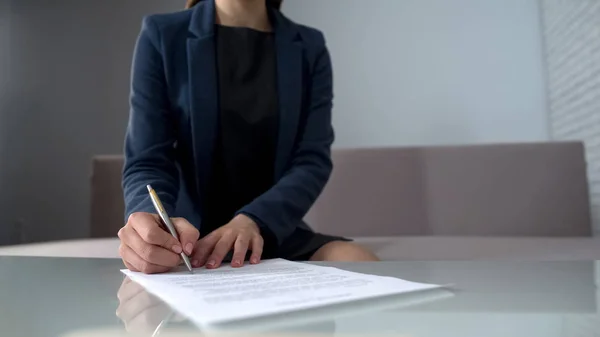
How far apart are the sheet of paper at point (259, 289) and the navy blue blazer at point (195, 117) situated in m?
0.37

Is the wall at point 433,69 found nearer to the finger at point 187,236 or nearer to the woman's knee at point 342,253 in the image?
the woman's knee at point 342,253

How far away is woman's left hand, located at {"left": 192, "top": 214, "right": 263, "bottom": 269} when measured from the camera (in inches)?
21.8

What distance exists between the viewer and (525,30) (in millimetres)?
2254

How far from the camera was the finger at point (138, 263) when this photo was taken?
493mm

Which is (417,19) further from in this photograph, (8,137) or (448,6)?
(8,137)

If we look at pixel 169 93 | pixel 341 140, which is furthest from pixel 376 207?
pixel 169 93

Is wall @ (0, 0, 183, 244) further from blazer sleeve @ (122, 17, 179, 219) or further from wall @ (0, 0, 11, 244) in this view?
blazer sleeve @ (122, 17, 179, 219)

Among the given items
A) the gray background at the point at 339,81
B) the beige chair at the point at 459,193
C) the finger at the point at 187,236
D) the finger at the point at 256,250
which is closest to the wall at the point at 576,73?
the gray background at the point at 339,81

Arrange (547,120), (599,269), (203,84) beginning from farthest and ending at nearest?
(547,120)
(203,84)
(599,269)

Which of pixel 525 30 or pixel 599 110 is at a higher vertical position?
pixel 525 30

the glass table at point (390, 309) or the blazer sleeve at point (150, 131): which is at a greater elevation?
the blazer sleeve at point (150, 131)

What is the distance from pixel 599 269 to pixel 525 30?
2.11 meters

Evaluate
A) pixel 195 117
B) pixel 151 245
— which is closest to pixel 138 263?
pixel 151 245

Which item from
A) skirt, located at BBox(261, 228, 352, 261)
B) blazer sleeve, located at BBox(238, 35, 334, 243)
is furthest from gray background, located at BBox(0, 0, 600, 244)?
skirt, located at BBox(261, 228, 352, 261)
